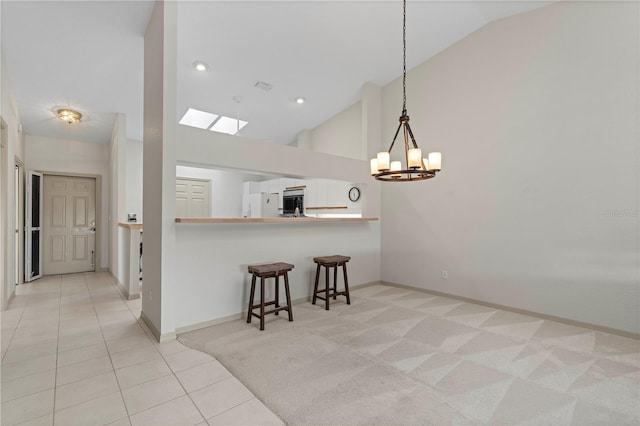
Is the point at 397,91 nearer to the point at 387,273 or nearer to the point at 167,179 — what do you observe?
the point at 387,273

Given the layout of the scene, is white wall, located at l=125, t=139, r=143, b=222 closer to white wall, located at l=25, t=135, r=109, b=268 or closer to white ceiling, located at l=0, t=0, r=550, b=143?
white wall, located at l=25, t=135, r=109, b=268

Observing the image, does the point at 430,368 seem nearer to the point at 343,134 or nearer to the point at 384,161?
the point at 384,161

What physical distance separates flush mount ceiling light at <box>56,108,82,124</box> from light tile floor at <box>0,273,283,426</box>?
115 inches

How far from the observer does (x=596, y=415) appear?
6.02ft

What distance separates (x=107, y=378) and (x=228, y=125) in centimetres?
539

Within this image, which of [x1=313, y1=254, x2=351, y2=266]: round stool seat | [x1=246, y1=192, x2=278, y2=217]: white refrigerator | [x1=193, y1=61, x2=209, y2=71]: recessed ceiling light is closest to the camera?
[x1=313, y1=254, x2=351, y2=266]: round stool seat

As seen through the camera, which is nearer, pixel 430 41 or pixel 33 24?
pixel 33 24

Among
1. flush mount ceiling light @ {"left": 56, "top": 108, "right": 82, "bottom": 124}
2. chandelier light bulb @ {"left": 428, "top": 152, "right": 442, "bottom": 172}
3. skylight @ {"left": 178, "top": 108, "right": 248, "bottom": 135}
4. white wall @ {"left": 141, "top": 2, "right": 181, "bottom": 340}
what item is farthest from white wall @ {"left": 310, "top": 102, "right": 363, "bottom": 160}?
flush mount ceiling light @ {"left": 56, "top": 108, "right": 82, "bottom": 124}

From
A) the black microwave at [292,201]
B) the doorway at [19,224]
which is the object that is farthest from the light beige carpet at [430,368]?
the doorway at [19,224]

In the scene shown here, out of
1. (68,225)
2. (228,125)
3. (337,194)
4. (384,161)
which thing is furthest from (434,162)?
(68,225)

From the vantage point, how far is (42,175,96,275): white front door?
5695 mm

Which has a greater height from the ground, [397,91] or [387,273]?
[397,91]

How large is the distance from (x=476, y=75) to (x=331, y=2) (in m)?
2.20

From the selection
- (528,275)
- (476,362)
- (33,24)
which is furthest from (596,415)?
(33,24)
